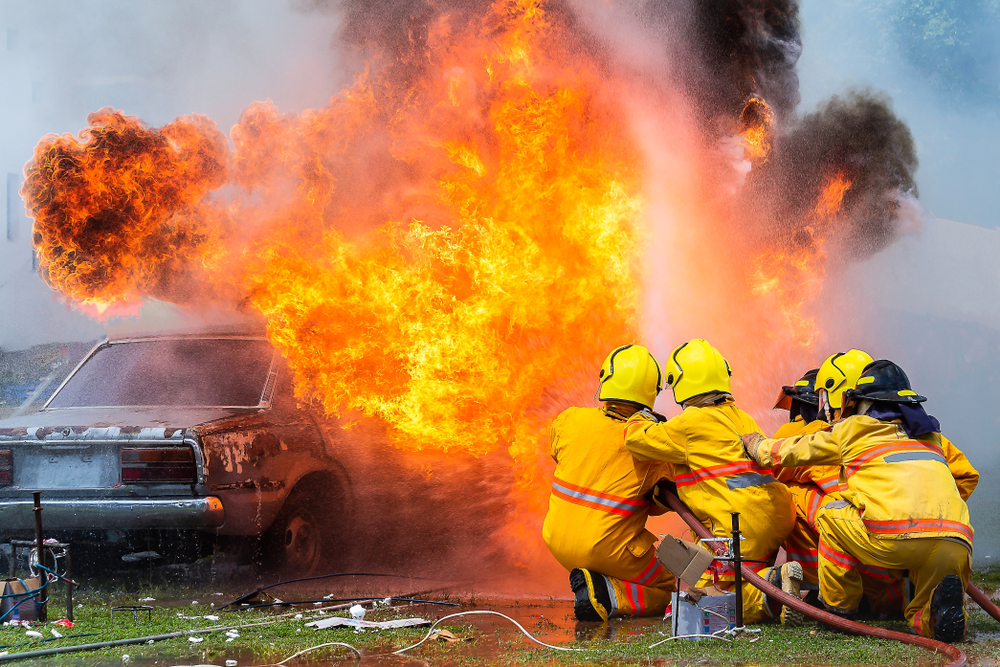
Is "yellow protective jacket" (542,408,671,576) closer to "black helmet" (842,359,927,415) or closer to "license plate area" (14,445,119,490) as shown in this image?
"black helmet" (842,359,927,415)

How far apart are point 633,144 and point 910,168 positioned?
14.5 feet

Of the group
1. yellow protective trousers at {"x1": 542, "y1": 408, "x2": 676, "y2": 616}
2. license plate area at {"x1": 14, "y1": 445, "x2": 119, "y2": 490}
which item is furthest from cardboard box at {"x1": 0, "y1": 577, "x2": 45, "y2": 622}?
yellow protective trousers at {"x1": 542, "y1": 408, "x2": 676, "y2": 616}

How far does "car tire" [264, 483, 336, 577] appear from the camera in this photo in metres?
5.78

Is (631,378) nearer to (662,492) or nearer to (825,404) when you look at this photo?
(662,492)

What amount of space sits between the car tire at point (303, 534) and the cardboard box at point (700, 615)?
2.87m

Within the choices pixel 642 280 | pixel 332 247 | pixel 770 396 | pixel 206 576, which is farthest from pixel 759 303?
pixel 206 576

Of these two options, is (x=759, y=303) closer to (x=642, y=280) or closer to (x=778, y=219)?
(x=778, y=219)

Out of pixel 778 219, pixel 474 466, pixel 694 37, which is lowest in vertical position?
pixel 474 466

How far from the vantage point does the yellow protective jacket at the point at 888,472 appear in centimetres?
413

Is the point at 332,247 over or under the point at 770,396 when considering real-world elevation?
over

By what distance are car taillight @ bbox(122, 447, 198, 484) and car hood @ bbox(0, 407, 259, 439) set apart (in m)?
0.13

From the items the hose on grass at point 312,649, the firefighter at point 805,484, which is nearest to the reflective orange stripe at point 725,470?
the firefighter at point 805,484

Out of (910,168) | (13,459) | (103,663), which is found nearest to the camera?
(103,663)

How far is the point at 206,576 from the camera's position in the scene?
570cm
